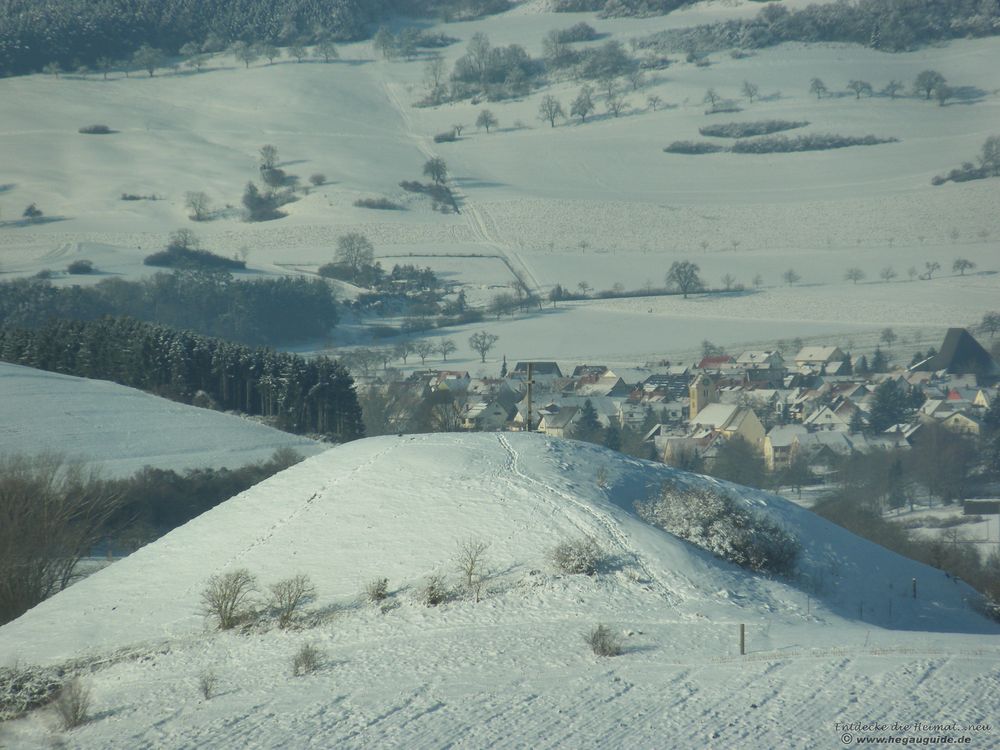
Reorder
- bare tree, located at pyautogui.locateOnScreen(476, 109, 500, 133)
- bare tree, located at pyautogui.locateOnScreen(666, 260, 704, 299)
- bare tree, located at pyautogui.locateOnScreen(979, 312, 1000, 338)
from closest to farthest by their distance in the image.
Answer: bare tree, located at pyautogui.locateOnScreen(979, 312, 1000, 338) → bare tree, located at pyautogui.locateOnScreen(666, 260, 704, 299) → bare tree, located at pyautogui.locateOnScreen(476, 109, 500, 133)

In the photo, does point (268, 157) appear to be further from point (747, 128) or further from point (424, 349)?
point (424, 349)

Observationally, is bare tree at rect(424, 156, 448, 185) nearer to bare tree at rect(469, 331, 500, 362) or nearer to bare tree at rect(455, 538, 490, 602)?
bare tree at rect(469, 331, 500, 362)

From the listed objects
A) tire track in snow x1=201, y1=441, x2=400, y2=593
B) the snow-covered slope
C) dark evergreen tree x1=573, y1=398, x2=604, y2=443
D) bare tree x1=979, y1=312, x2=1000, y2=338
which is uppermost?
tire track in snow x1=201, y1=441, x2=400, y2=593

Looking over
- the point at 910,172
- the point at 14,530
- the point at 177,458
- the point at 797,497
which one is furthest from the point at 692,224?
the point at 14,530

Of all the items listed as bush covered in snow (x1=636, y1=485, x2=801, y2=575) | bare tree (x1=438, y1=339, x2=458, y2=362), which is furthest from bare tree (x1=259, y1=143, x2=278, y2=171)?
bush covered in snow (x1=636, y1=485, x2=801, y2=575)

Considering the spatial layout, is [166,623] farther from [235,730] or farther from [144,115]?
[144,115]

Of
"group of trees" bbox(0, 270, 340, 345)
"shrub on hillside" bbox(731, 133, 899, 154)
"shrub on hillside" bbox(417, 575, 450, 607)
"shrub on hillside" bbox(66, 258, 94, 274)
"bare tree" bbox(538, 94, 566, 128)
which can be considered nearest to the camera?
"shrub on hillside" bbox(417, 575, 450, 607)

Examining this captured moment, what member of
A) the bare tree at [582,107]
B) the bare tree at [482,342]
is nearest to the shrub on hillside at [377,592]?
→ the bare tree at [482,342]
